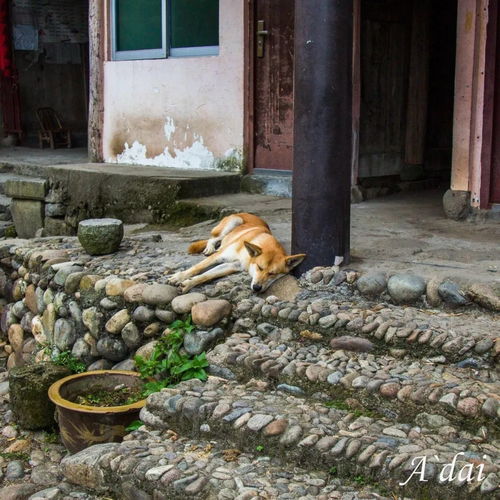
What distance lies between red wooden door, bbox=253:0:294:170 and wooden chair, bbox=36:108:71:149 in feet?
20.0

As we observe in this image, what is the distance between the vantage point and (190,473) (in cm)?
357

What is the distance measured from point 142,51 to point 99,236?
13.1 feet

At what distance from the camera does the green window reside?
8.66 m

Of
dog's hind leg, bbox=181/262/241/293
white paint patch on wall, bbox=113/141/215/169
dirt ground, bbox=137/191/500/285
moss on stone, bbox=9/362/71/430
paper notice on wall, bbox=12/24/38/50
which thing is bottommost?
moss on stone, bbox=9/362/71/430

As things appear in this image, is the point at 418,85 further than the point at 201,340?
Yes

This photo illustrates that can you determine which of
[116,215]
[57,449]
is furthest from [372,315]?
[116,215]

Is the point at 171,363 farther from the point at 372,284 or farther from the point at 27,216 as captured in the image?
the point at 27,216

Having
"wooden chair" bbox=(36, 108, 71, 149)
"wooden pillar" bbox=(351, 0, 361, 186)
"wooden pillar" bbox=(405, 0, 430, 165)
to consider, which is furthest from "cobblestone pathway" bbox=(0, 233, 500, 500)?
"wooden chair" bbox=(36, 108, 71, 149)

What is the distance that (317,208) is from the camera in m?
5.01

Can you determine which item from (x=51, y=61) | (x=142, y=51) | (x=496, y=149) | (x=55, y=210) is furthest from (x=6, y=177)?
(x=496, y=149)

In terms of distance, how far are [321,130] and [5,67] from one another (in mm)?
9768

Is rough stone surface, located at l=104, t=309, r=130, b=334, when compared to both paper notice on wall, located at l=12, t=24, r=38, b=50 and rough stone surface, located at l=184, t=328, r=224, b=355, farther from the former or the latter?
paper notice on wall, located at l=12, t=24, r=38, b=50

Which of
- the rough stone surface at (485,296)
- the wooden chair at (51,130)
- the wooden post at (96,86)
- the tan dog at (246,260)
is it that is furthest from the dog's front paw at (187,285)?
the wooden chair at (51,130)

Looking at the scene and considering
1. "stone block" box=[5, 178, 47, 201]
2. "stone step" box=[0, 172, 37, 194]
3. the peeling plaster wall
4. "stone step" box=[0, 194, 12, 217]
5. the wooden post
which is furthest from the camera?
"stone step" box=[0, 172, 37, 194]
